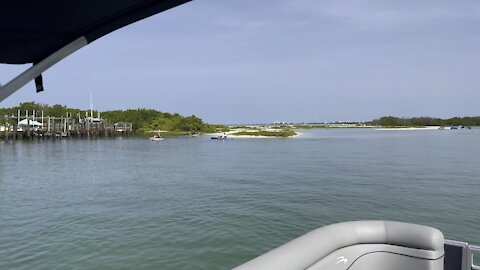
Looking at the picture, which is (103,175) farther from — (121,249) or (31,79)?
(31,79)

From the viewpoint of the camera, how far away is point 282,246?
2.58 meters

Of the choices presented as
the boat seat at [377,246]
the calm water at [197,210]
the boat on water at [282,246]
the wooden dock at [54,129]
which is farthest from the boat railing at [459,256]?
the wooden dock at [54,129]

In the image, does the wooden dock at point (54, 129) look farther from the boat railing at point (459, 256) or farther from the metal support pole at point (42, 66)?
the boat railing at point (459, 256)

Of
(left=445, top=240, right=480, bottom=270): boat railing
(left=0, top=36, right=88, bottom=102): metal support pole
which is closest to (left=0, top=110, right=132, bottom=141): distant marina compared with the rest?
(left=0, top=36, right=88, bottom=102): metal support pole

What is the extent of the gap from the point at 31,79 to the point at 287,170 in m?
26.1

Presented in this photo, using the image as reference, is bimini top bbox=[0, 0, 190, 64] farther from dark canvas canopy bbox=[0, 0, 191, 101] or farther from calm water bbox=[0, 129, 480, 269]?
calm water bbox=[0, 129, 480, 269]

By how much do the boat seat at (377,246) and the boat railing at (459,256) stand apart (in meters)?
0.15

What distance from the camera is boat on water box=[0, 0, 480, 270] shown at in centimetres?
210

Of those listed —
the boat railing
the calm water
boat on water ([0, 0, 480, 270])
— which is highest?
boat on water ([0, 0, 480, 270])

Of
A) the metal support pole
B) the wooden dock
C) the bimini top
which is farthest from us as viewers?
the wooden dock

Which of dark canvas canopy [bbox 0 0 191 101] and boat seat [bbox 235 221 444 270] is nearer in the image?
dark canvas canopy [bbox 0 0 191 101]

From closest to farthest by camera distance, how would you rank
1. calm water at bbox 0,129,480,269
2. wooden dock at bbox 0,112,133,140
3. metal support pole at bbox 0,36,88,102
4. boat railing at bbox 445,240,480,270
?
metal support pole at bbox 0,36,88,102 < boat railing at bbox 445,240,480,270 < calm water at bbox 0,129,480,269 < wooden dock at bbox 0,112,133,140

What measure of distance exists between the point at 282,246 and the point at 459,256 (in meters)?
1.92

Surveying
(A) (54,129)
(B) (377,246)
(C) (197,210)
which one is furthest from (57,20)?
(A) (54,129)
